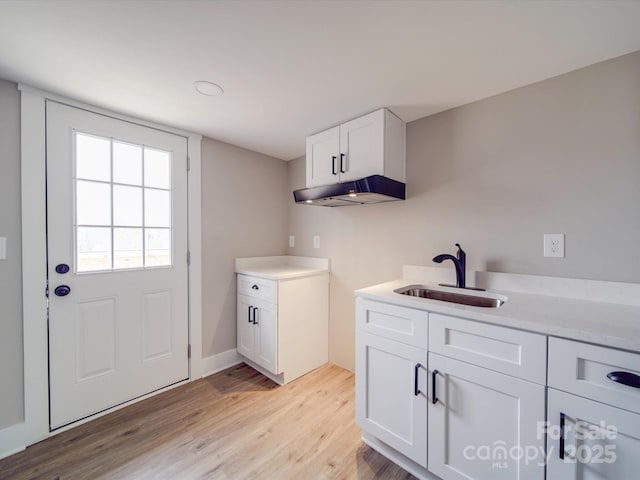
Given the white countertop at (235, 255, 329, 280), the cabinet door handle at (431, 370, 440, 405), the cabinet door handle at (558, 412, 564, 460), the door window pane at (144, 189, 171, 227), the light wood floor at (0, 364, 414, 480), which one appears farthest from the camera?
the white countertop at (235, 255, 329, 280)

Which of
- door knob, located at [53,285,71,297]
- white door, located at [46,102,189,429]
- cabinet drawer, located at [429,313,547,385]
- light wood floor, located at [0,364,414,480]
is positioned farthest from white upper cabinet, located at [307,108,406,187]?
door knob, located at [53,285,71,297]

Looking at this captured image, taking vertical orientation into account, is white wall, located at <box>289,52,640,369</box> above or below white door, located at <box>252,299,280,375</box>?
above

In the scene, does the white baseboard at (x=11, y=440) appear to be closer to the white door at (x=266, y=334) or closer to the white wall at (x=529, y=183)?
the white door at (x=266, y=334)

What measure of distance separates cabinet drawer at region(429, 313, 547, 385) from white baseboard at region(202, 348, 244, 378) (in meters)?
1.94

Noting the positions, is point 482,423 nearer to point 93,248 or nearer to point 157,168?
point 93,248

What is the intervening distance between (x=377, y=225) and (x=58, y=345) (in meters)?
2.32

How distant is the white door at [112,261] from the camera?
1617mm

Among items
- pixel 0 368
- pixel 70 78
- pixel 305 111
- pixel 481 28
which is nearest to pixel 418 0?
pixel 481 28

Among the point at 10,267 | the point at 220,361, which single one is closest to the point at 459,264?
the point at 220,361

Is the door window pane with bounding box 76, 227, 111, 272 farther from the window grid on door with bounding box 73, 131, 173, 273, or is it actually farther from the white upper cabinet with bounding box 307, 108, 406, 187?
the white upper cabinet with bounding box 307, 108, 406, 187

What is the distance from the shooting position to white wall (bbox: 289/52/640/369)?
1237 millimetres

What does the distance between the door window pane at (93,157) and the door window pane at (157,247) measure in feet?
1.54

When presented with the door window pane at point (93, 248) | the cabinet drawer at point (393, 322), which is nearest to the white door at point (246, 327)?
the door window pane at point (93, 248)

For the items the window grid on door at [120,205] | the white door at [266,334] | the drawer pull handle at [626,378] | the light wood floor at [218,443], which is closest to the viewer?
the drawer pull handle at [626,378]
